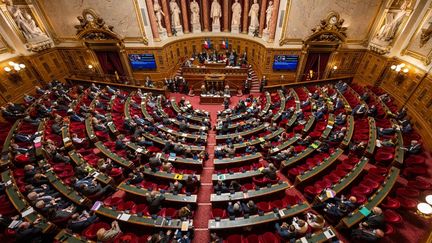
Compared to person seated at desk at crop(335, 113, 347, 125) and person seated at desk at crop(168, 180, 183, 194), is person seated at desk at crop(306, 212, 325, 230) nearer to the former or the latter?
person seated at desk at crop(168, 180, 183, 194)

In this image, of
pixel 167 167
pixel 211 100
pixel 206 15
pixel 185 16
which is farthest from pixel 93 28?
pixel 167 167

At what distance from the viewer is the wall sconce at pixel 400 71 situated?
11867 mm

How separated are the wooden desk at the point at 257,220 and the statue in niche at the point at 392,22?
13.8 m

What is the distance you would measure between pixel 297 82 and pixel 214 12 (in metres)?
11.3

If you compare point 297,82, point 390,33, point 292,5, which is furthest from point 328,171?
point 292,5

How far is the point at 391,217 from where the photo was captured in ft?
20.7

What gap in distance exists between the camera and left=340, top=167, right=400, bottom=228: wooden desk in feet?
20.2

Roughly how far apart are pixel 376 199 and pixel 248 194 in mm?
4413

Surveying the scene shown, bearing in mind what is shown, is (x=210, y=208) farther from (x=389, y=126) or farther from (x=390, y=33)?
(x=390, y=33)

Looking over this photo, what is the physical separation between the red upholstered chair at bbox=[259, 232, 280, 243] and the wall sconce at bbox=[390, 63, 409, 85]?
13.1 m

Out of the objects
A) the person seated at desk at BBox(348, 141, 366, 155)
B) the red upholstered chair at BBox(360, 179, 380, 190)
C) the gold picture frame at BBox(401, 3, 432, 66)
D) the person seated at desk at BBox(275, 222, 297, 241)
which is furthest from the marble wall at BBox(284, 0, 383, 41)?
the person seated at desk at BBox(275, 222, 297, 241)

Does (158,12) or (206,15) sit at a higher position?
(158,12)

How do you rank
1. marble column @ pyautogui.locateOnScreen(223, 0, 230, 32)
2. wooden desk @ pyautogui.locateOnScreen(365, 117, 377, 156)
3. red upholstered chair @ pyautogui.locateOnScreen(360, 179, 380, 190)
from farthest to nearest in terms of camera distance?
marble column @ pyautogui.locateOnScreen(223, 0, 230, 32) < wooden desk @ pyautogui.locateOnScreen(365, 117, 377, 156) < red upholstered chair @ pyautogui.locateOnScreen(360, 179, 380, 190)

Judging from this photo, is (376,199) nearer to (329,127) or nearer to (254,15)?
(329,127)
